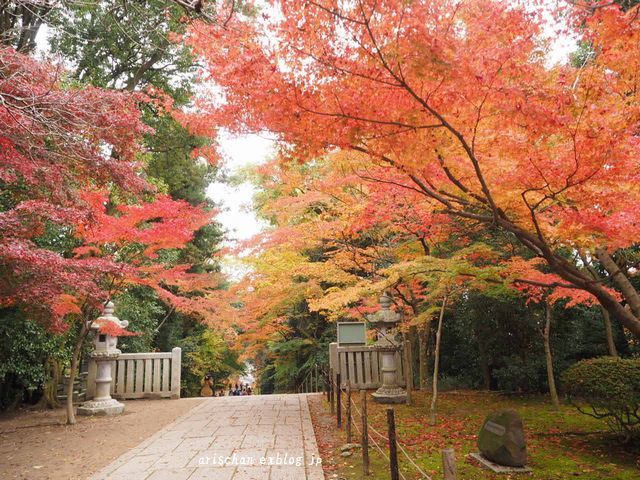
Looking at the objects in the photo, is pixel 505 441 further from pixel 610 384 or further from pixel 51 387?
pixel 51 387

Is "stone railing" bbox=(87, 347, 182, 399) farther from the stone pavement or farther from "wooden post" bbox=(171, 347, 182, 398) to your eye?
the stone pavement

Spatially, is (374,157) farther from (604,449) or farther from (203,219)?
(203,219)

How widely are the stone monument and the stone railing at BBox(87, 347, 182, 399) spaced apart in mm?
8085

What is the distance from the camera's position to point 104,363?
8.81 metres

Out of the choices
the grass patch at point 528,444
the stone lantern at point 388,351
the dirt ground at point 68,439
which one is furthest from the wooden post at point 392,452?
the stone lantern at point 388,351

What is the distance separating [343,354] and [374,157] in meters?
7.13

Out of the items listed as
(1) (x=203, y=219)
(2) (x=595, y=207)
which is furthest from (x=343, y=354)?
(2) (x=595, y=207)

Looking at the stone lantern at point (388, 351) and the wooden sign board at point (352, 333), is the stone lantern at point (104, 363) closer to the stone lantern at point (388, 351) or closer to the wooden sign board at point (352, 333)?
the wooden sign board at point (352, 333)

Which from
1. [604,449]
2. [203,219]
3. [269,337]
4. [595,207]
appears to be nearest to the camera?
[595,207]

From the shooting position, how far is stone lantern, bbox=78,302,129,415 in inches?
326

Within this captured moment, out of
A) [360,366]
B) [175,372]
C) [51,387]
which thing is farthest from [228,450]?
[51,387]

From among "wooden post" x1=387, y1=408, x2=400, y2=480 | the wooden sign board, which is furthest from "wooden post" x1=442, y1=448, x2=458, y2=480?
the wooden sign board

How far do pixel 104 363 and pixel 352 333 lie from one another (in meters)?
5.55

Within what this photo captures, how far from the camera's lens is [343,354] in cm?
1052
